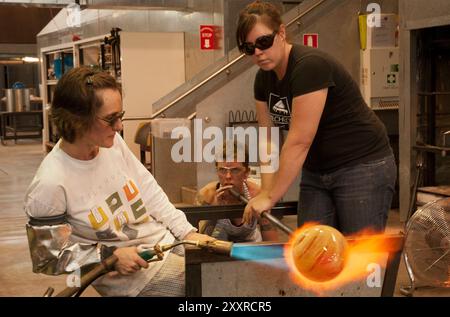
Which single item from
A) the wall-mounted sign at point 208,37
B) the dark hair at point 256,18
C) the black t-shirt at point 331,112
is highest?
the wall-mounted sign at point 208,37

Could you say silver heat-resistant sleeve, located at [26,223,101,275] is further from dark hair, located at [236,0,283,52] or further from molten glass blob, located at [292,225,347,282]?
dark hair, located at [236,0,283,52]

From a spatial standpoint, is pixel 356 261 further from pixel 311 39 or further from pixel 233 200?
pixel 311 39

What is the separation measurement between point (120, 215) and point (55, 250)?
279mm

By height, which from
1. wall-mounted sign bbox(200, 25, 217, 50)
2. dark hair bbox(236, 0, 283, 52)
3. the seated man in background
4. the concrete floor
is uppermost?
wall-mounted sign bbox(200, 25, 217, 50)

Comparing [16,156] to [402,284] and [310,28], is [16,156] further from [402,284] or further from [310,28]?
[402,284]

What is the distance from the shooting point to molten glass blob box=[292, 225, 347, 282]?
5.34 ft

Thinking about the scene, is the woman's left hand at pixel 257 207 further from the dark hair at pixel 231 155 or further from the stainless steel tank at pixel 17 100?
the stainless steel tank at pixel 17 100

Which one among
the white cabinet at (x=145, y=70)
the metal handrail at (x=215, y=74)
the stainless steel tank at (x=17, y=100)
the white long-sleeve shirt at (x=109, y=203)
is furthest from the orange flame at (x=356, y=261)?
the stainless steel tank at (x=17, y=100)

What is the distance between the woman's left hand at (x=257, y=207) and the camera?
2.51 meters

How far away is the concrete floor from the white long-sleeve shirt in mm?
1567

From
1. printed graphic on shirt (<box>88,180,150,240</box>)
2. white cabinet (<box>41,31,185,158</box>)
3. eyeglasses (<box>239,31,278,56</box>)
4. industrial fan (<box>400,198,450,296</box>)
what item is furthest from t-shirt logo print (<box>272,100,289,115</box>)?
white cabinet (<box>41,31,185,158</box>)

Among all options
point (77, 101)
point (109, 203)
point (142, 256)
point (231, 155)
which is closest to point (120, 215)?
point (109, 203)

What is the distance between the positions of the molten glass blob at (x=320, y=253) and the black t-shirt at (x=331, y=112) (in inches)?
34.9
